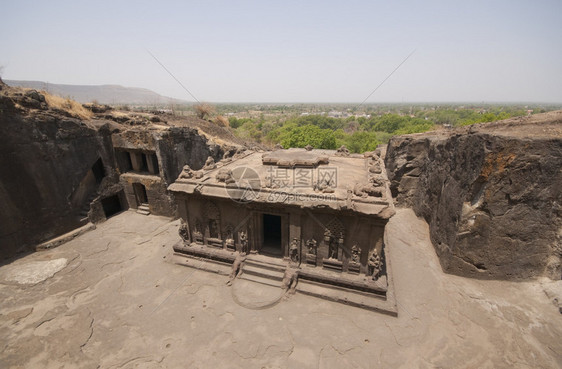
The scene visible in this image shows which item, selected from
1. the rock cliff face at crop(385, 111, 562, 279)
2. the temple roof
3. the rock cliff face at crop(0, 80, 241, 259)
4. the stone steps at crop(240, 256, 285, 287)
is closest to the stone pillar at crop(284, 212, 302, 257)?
the temple roof

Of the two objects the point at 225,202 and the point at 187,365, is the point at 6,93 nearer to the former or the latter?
the point at 225,202

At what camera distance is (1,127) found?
32.1ft

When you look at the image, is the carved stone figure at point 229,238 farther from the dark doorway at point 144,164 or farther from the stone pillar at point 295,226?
the dark doorway at point 144,164

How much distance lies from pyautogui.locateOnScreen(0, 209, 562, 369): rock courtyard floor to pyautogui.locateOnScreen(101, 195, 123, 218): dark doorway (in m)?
4.57

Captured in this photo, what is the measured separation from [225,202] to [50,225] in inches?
343

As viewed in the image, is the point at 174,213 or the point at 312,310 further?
the point at 174,213

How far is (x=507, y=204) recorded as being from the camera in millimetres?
8711

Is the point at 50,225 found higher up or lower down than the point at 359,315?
higher up

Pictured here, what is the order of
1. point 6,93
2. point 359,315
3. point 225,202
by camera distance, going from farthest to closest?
point 6,93 → point 225,202 → point 359,315

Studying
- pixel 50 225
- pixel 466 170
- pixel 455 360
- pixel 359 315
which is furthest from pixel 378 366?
pixel 50 225

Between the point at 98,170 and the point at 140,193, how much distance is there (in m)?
2.41

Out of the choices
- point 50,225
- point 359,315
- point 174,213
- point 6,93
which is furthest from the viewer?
point 174,213

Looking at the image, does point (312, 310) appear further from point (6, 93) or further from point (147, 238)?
point (6, 93)

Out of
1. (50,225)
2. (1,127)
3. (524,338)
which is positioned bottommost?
(524,338)
